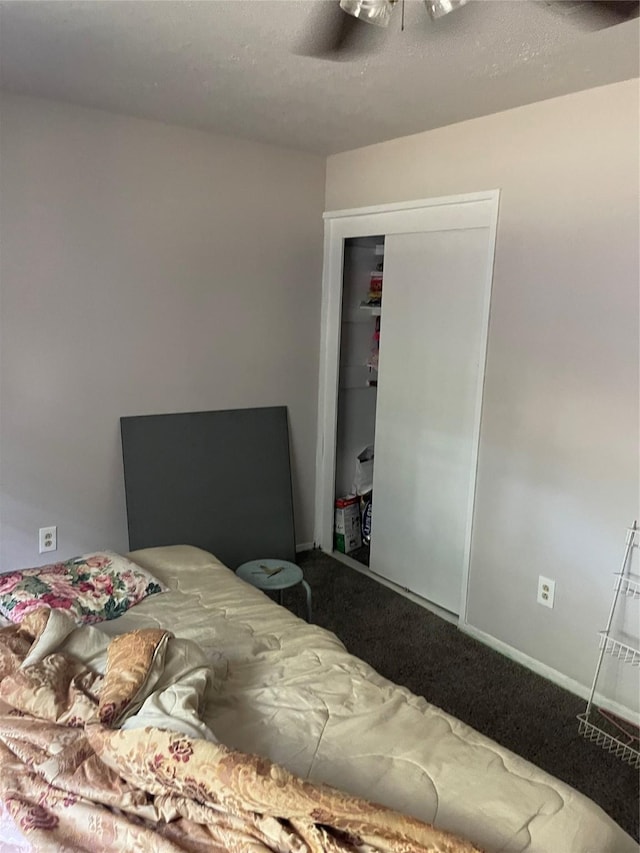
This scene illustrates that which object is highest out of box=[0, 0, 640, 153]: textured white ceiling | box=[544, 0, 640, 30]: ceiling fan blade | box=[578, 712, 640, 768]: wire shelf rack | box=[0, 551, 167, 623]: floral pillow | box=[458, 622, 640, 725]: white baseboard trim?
box=[0, 0, 640, 153]: textured white ceiling

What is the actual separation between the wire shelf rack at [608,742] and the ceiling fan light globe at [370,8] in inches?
97.1

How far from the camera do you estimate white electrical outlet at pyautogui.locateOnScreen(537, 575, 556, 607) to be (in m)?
2.83

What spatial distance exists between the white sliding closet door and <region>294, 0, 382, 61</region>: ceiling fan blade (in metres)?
1.21

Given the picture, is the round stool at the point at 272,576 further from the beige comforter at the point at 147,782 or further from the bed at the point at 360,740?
the beige comforter at the point at 147,782

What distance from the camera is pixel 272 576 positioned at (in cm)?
296

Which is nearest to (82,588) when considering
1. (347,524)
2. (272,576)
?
(272,576)

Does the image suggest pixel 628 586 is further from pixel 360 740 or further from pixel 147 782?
pixel 147 782

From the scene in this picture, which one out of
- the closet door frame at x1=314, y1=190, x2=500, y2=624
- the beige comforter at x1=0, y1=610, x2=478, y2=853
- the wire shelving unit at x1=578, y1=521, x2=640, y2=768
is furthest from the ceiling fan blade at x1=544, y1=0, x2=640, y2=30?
the beige comforter at x1=0, y1=610, x2=478, y2=853

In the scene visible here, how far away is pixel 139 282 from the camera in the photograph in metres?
3.23

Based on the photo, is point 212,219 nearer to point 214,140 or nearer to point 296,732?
point 214,140

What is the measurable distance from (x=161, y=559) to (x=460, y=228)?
2.02 metres

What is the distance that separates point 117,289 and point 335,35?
1.76 metres

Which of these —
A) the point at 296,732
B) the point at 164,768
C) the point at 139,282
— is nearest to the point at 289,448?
the point at 139,282

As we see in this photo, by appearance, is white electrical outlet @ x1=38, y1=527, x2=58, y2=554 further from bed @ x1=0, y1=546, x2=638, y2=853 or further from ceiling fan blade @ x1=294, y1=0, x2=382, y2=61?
ceiling fan blade @ x1=294, y1=0, x2=382, y2=61
